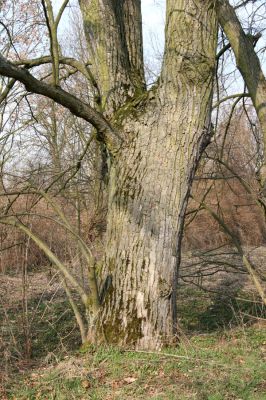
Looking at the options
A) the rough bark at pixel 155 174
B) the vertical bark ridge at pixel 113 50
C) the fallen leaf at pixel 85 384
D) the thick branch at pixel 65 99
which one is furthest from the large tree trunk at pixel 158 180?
the fallen leaf at pixel 85 384

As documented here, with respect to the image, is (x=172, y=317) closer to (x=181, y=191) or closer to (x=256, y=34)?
(x=181, y=191)

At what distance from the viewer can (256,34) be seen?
25.6ft

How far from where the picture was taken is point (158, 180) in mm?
5051

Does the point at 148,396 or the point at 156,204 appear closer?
the point at 148,396

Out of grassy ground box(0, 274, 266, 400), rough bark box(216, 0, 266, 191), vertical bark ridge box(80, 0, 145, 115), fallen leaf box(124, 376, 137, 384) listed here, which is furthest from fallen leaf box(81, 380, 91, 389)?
rough bark box(216, 0, 266, 191)

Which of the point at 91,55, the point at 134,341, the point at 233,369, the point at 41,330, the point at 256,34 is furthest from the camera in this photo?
the point at 256,34

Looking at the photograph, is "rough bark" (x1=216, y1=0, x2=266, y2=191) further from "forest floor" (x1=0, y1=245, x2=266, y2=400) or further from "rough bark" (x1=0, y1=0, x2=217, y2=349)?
"forest floor" (x1=0, y1=245, x2=266, y2=400)

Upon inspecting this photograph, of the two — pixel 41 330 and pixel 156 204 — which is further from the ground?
pixel 156 204

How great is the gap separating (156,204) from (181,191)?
29 cm

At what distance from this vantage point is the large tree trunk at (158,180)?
4.93 m

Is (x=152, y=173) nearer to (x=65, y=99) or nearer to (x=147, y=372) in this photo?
(x=65, y=99)

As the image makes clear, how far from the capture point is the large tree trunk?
4926mm

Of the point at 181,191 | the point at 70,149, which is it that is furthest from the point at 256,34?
the point at 70,149

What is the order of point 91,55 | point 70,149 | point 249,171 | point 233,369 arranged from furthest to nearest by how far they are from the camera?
point 70,149
point 249,171
point 91,55
point 233,369
